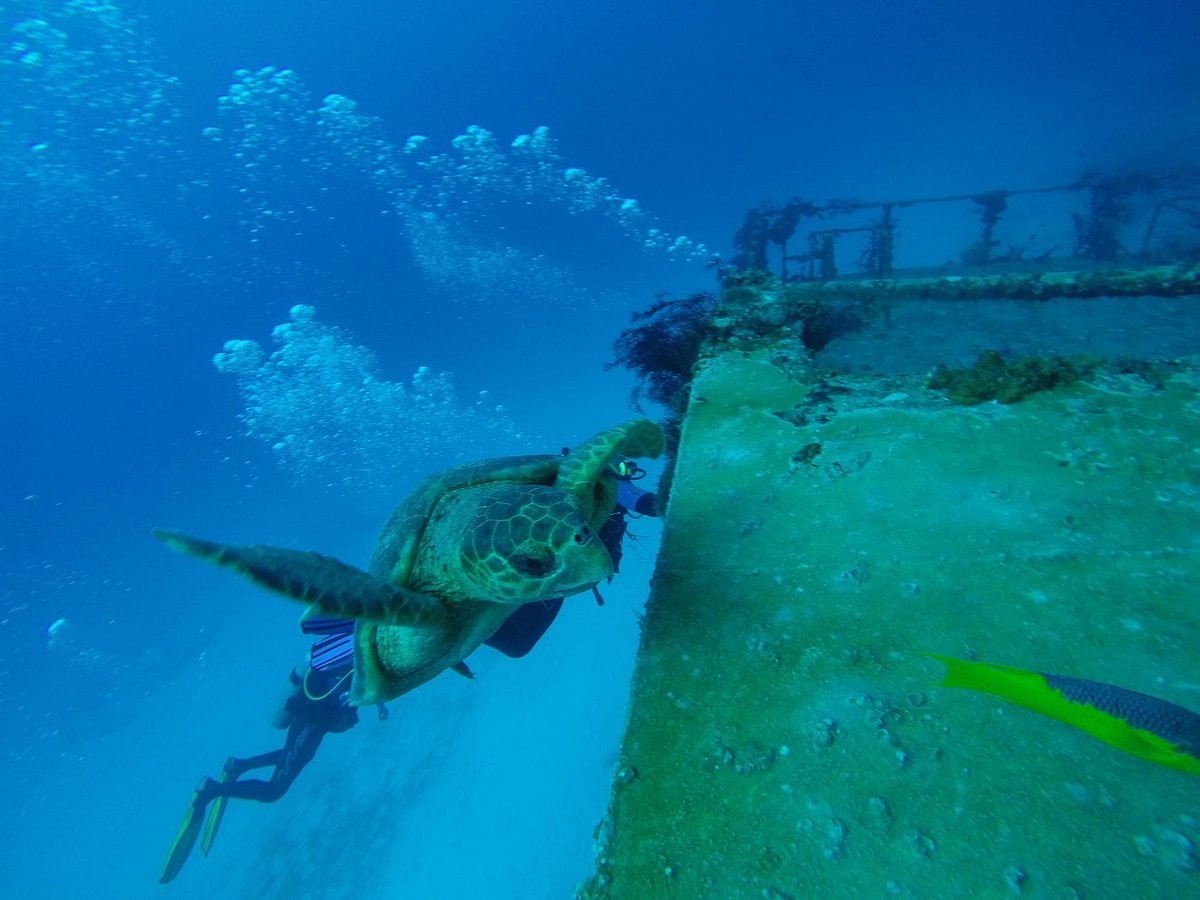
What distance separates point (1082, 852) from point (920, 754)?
367 mm

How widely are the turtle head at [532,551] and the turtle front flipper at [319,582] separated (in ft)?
0.99

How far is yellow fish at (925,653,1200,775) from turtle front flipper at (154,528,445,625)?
1.96 meters

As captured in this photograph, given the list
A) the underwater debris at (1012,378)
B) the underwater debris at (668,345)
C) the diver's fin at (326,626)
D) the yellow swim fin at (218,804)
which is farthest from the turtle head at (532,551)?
the yellow swim fin at (218,804)

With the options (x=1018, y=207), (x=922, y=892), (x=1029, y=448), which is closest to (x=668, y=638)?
(x=922, y=892)

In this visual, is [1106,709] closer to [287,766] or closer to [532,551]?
[532,551]

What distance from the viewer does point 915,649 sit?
5.90 ft

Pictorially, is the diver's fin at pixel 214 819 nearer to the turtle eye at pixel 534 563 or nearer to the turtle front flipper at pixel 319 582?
the turtle front flipper at pixel 319 582

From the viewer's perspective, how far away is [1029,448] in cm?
247

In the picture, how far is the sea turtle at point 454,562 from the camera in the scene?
1942 mm

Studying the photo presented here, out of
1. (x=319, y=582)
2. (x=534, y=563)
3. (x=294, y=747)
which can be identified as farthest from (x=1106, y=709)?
(x=294, y=747)

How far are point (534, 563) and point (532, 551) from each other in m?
0.06

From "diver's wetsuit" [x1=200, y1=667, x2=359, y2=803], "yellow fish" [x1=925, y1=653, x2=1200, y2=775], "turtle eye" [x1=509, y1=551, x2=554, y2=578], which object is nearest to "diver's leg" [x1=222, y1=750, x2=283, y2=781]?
"diver's wetsuit" [x1=200, y1=667, x2=359, y2=803]

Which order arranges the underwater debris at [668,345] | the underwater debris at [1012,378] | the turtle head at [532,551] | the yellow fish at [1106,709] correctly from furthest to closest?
the underwater debris at [668,345], the underwater debris at [1012,378], the turtle head at [532,551], the yellow fish at [1106,709]

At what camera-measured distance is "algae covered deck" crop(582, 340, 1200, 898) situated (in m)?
1.35
